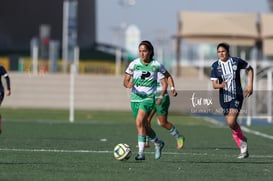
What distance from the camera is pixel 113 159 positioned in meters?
17.7

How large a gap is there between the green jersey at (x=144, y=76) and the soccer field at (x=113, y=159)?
3.84ft

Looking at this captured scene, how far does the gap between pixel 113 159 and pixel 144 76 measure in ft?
5.08

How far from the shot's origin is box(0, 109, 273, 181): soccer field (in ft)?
48.4

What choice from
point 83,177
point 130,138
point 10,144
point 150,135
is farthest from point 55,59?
point 83,177

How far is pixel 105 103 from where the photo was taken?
51.7 m

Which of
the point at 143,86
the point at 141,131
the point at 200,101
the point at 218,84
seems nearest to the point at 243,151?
the point at 218,84

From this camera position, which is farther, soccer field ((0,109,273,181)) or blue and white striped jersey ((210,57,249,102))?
blue and white striped jersey ((210,57,249,102))

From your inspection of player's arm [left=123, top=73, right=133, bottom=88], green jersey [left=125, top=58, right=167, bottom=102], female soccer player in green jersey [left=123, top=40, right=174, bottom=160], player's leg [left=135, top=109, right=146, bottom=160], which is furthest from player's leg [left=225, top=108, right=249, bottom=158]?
player's arm [left=123, top=73, right=133, bottom=88]

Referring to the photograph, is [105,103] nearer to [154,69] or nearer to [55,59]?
[55,59]

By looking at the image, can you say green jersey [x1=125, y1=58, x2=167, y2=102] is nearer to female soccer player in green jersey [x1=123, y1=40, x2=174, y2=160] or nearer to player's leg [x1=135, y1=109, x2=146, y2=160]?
female soccer player in green jersey [x1=123, y1=40, x2=174, y2=160]

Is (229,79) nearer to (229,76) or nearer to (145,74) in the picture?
(229,76)

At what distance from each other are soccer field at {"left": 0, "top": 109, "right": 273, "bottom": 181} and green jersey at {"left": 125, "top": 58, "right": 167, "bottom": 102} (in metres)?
1.17

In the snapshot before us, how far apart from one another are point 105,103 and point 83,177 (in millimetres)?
37474

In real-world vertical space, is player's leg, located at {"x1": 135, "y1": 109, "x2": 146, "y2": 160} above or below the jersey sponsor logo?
below
